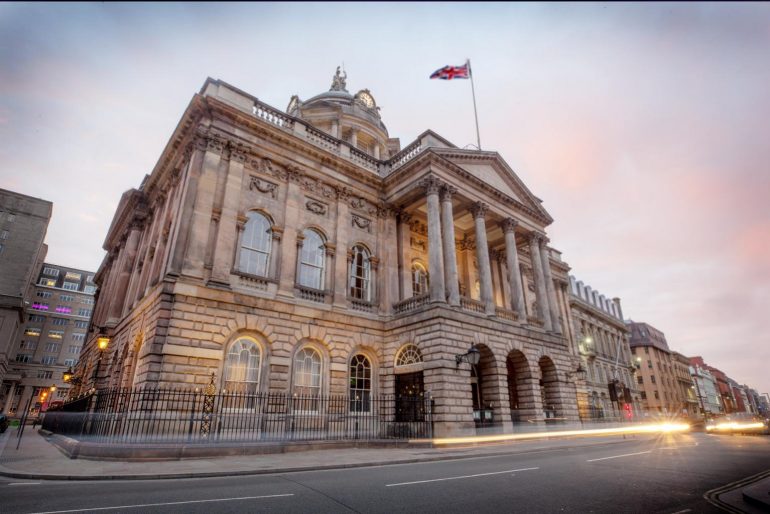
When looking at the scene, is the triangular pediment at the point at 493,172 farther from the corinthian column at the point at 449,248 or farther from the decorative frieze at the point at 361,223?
the decorative frieze at the point at 361,223

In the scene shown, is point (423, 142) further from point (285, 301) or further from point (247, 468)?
point (247, 468)

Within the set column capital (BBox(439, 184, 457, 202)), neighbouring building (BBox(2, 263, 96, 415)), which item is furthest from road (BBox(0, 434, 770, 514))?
neighbouring building (BBox(2, 263, 96, 415))

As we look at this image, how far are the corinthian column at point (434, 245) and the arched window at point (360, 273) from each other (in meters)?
3.63

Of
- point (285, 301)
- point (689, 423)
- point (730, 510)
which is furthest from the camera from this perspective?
point (689, 423)

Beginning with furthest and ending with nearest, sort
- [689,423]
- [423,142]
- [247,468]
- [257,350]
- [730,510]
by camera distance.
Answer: [689,423] → [423,142] → [257,350] → [247,468] → [730,510]

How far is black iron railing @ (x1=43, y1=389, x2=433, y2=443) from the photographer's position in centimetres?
1210

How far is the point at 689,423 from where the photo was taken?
37875 mm

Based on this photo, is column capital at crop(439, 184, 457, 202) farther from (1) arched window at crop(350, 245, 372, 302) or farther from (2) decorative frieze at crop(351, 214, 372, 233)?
(1) arched window at crop(350, 245, 372, 302)

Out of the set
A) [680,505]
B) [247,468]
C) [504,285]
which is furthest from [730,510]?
[504,285]

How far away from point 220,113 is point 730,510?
20.5 m

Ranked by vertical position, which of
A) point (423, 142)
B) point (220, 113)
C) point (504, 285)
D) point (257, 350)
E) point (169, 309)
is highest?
point (423, 142)

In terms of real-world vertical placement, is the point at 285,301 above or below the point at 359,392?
above

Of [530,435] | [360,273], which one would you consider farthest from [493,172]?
[530,435]

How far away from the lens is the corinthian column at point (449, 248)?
1992 cm
